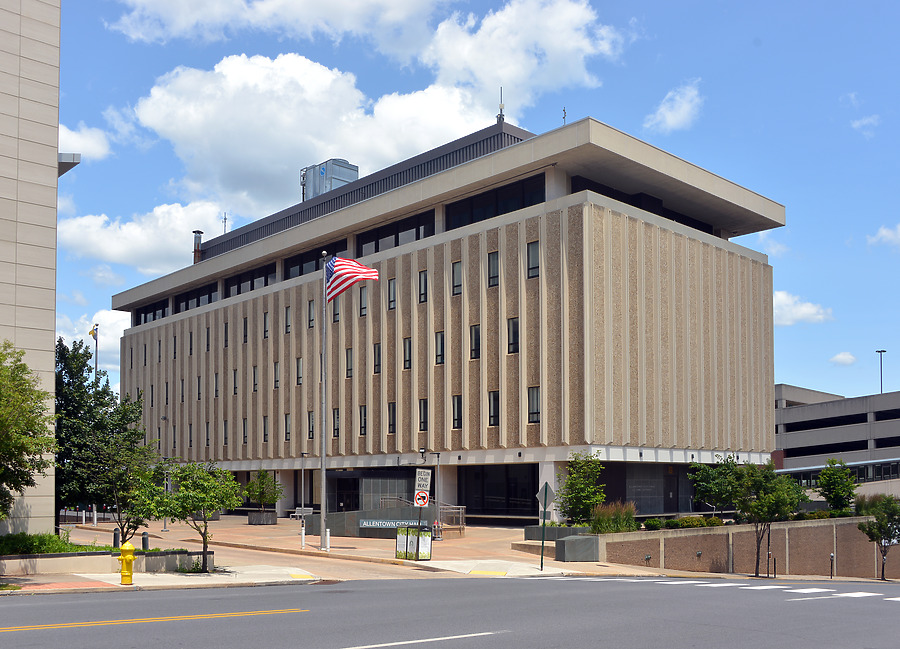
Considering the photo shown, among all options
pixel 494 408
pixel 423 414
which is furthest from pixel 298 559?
pixel 423 414

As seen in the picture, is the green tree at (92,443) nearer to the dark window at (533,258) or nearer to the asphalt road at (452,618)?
the asphalt road at (452,618)

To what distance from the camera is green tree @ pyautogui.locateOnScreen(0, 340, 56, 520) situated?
22.2 m

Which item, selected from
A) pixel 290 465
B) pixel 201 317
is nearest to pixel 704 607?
pixel 290 465

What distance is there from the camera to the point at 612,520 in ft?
123

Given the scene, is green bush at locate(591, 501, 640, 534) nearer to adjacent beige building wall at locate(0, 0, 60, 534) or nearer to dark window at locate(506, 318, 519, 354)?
dark window at locate(506, 318, 519, 354)

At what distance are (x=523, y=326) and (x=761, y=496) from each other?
15.1 metres

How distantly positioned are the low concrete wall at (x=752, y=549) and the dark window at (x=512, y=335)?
47.1 ft

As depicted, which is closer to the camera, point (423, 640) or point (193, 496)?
point (423, 640)

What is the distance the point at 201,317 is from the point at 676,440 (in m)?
42.7

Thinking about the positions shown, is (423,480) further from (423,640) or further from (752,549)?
(423,640)

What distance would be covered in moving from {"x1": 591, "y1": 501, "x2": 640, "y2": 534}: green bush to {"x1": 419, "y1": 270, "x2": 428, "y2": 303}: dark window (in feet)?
68.5

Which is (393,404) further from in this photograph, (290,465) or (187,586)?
(187,586)

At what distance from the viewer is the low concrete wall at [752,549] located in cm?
3700

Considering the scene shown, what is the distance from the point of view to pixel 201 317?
76.2m
